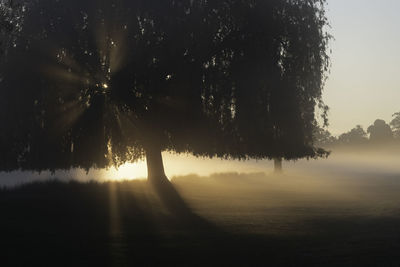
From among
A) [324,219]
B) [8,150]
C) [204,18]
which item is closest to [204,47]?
[204,18]

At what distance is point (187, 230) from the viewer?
19062mm

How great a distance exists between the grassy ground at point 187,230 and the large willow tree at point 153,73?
3.41m

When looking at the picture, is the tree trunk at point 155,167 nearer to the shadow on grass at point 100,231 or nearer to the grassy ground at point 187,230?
the grassy ground at point 187,230

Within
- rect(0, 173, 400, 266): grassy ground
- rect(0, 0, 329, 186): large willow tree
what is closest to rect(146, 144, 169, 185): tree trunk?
rect(0, 173, 400, 266): grassy ground

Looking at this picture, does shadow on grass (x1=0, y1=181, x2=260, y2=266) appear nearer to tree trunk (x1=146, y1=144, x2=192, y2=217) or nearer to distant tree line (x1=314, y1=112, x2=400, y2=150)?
tree trunk (x1=146, y1=144, x2=192, y2=217)

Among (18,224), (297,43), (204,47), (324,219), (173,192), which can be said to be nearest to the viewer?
(18,224)

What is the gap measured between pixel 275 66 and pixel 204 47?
367 cm

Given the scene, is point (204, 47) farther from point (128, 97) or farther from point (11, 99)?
point (11, 99)

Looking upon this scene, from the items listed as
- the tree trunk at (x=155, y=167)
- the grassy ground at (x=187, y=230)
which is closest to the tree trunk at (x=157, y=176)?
the tree trunk at (x=155, y=167)

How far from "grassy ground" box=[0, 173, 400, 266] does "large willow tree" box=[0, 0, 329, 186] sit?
3.41 meters

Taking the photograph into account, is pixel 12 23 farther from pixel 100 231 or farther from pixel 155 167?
pixel 100 231

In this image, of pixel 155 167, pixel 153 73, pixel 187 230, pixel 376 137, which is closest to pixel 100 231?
pixel 187 230

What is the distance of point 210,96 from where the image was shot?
2889 centimetres

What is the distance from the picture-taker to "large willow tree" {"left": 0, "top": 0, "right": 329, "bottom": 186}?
28.3 meters
